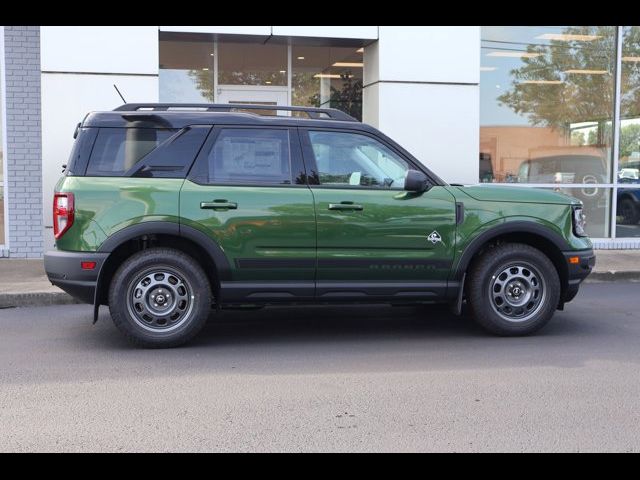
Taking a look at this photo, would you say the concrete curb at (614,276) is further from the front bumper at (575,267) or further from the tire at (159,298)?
the tire at (159,298)

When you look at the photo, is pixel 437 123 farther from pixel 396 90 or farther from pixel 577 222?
pixel 577 222

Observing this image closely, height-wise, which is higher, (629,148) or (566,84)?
(566,84)

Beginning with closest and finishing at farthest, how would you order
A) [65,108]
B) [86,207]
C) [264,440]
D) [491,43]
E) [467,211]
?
[264,440]
[86,207]
[467,211]
[65,108]
[491,43]

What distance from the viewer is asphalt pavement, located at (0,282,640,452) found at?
3.97 m

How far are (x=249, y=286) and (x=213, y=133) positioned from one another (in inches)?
52.6

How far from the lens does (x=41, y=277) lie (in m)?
9.02

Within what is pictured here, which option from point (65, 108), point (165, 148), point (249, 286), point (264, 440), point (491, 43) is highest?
point (491, 43)

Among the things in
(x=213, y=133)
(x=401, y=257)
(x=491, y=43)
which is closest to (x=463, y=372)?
(x=401, y=257)

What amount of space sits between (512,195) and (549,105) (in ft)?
22.1

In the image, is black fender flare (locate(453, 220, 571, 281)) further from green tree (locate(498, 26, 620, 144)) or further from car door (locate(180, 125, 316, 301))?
green tree (locate(498, 26, 620, 144))

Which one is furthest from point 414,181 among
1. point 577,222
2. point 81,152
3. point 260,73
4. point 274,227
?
point 260,73

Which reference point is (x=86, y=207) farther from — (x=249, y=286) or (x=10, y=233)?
(x=10, y=233)

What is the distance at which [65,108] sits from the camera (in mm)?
10273

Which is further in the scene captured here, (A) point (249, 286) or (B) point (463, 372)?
(A) point (249, 286)
